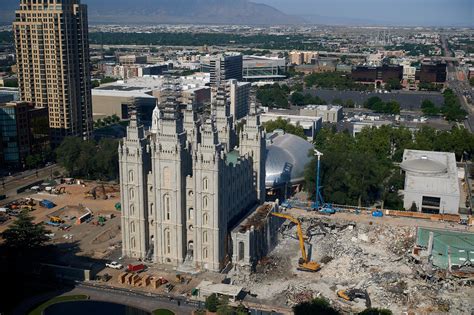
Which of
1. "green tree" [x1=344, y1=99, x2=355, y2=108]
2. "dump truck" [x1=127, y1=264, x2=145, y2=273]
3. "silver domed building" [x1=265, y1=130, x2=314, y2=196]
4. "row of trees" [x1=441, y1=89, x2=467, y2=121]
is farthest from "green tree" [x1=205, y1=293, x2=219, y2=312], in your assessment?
"green tree" [x1=344, y1=99, x2=355, y2=108]

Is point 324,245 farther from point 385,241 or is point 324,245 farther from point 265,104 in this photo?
point 265,104

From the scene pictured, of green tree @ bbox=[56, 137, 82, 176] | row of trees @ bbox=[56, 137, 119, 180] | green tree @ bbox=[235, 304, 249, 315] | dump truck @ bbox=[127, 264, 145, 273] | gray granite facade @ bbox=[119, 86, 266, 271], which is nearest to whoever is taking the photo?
green tree @ bbox=[235, 304, 249, 315]

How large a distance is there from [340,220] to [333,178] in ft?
26.5

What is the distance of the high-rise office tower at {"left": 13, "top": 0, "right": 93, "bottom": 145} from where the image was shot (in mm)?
92875

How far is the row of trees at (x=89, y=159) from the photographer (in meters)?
80.6

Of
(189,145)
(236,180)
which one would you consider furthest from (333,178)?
(189,145)

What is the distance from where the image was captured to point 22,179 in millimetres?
84125

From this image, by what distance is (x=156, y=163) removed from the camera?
52281 mm

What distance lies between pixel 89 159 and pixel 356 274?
45470 millimetres

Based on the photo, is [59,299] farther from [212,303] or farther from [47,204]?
[47,204]

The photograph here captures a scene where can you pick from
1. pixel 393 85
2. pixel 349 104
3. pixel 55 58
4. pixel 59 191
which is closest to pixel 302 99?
pixel 349 104

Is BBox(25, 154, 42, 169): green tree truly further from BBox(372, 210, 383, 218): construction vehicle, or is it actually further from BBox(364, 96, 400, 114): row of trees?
BBox(364, 96, 400, 114): row of trees

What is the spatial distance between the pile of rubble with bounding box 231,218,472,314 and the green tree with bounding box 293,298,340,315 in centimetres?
231

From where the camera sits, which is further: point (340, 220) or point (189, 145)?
point (340, 220)
